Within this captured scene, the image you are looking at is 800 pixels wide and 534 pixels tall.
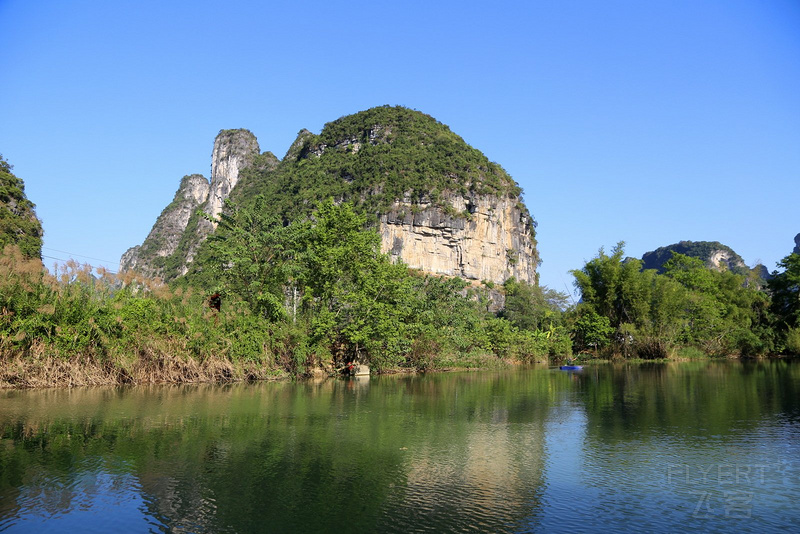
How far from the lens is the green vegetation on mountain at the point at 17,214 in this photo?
44031mm

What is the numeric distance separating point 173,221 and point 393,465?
17902cm

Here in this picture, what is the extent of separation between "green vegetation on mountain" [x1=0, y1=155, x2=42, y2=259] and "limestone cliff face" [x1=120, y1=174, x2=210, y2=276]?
12060 centimetres

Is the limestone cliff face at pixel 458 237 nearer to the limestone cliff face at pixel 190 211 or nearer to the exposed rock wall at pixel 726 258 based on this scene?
the limestone cliff face at pixel 190 211

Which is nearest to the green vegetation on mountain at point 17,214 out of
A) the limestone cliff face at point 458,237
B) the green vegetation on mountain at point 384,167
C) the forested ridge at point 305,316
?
the forested ridge at point 305,316

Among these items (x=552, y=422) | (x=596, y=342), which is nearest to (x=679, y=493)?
(x=552, y=422)

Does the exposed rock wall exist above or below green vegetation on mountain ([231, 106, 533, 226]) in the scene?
below

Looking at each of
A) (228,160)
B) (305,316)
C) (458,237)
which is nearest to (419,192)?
(458,237)

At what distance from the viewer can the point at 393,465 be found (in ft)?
33.7

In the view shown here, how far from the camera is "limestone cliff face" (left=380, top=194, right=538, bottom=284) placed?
314 ft

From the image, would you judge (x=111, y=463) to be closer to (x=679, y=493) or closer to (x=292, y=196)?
(x=679, y=493)

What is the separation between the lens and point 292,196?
108 m

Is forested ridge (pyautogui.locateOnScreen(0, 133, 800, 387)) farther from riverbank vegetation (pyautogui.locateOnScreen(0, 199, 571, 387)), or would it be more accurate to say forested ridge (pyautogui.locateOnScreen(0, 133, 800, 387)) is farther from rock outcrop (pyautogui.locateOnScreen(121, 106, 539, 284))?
rock outcrop (pyautogui.locateOnScreen(121, 106, 539, 284))

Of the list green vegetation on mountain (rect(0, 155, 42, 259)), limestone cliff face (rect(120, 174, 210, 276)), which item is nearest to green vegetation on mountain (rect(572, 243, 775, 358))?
green vegetation on mountain (rect(0, 155, 42, 259))

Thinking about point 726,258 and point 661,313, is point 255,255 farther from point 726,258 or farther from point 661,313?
point 726,258
